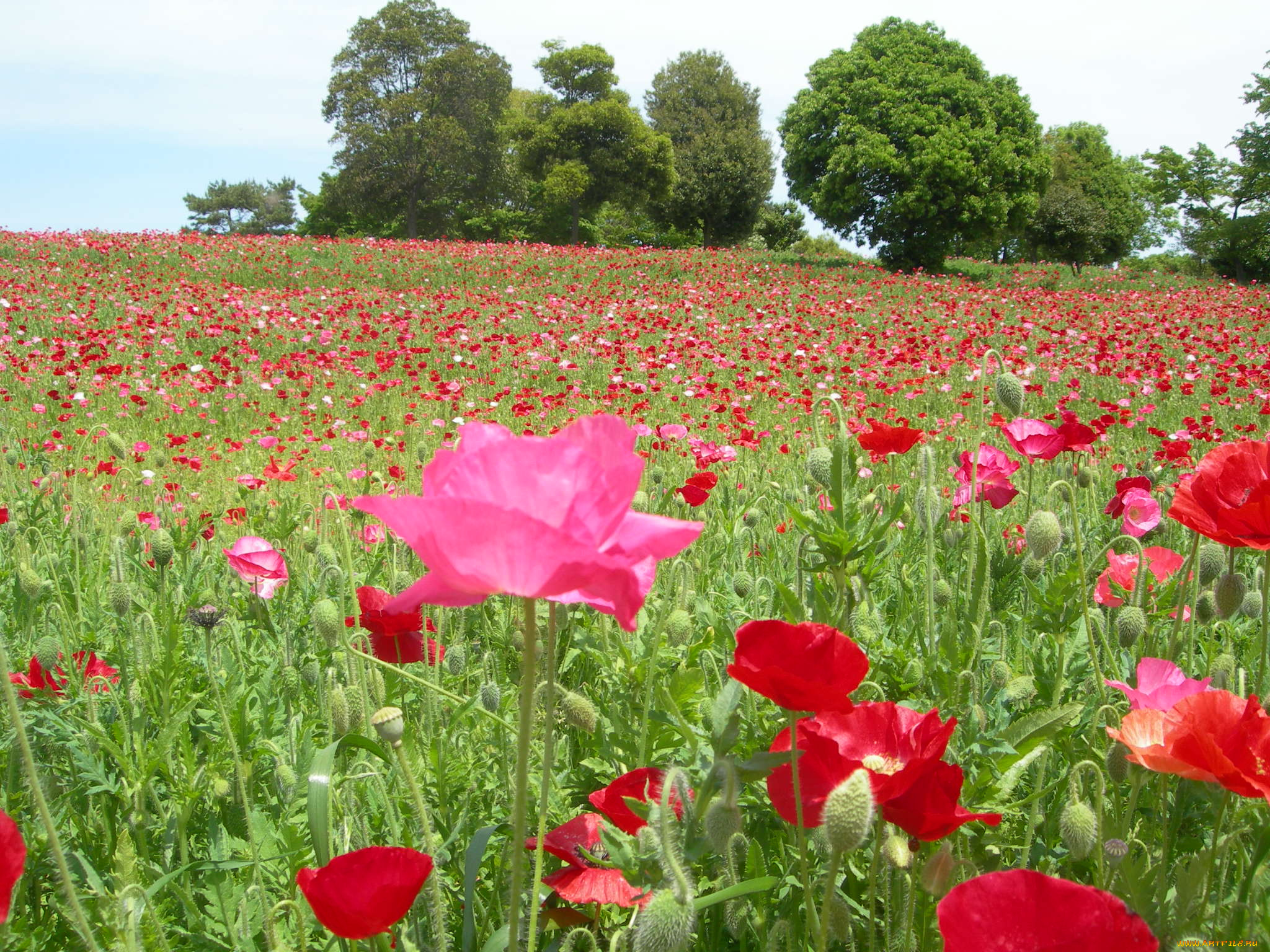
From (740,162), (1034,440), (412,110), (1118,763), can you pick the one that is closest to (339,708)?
(1118,763)

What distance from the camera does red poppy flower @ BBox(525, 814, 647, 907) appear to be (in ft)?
3.14

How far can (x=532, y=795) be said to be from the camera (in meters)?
1.34

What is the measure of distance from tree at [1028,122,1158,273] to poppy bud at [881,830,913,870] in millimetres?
33756

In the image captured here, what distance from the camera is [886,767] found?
3.07 ft

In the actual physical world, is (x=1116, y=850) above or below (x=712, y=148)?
below

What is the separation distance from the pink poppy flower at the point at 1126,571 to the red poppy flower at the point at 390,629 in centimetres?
142

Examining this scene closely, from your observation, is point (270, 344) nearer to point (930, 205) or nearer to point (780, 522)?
point (780, 522)

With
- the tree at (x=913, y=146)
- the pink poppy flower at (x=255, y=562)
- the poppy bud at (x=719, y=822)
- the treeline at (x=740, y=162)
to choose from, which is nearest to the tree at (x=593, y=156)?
the treeline at (x=740, y=162)

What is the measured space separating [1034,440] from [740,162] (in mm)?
37750

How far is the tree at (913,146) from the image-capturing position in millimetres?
22953

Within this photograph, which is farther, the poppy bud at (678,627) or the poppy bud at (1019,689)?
the poppy bud at (678,627)

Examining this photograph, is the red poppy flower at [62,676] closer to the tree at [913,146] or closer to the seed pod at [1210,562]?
the seed pod at [1210,562]

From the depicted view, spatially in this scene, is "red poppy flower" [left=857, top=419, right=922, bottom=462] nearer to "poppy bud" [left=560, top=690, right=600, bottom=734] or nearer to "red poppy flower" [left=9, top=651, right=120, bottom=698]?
"poppy bud" [left=560, top=690, right=600, bottom=734]

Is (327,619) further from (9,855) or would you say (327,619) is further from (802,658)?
(802,658)
